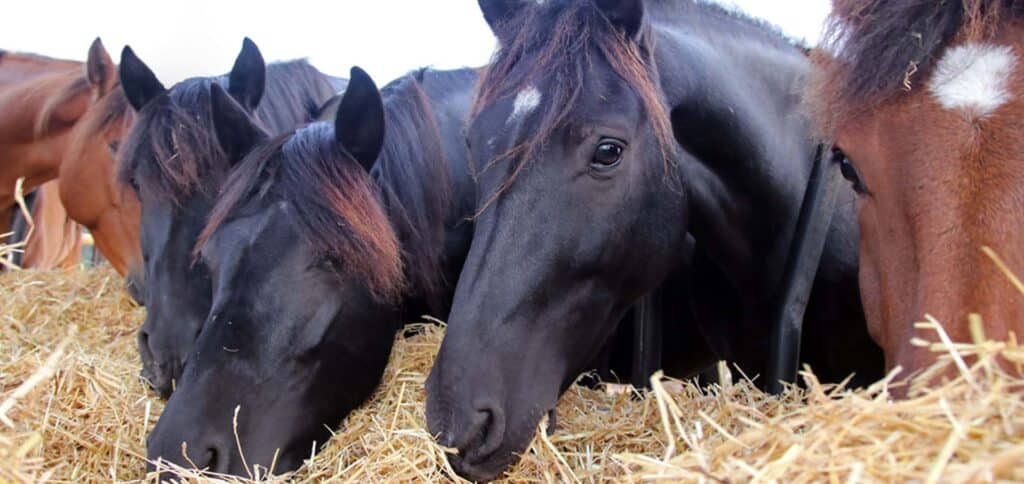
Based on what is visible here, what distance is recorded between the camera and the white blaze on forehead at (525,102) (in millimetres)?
2191

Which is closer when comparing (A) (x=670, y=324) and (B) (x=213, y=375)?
(B) (x=213, y=375)

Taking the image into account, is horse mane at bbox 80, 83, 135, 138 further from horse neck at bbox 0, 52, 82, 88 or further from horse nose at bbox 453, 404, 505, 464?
horse nose at bbox 453, 404, 505, 464

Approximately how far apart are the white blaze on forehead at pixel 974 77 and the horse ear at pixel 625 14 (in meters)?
0.84

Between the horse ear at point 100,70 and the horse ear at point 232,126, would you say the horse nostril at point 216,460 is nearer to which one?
the horse ear at point 232,126

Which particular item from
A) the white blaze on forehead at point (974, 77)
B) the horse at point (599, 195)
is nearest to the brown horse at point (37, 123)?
the horse at point (599, 195)

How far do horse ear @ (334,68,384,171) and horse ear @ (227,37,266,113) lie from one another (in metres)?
1.13

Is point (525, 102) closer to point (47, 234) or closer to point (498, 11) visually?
point (498, 11)

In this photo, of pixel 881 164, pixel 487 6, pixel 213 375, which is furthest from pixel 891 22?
pixel 213 375

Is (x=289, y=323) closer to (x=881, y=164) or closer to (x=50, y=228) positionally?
(x=881, y=164)

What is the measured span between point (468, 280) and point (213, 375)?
753 millimetres

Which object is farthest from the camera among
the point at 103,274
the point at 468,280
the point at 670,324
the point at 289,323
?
the point at 103,274

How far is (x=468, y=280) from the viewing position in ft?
6.86

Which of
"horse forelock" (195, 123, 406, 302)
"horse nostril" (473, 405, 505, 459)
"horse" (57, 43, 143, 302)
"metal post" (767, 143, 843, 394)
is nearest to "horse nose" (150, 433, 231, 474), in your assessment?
"horse forelock" (195, 123, 406, 302)

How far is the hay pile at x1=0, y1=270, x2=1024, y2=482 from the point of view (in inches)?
44.0
